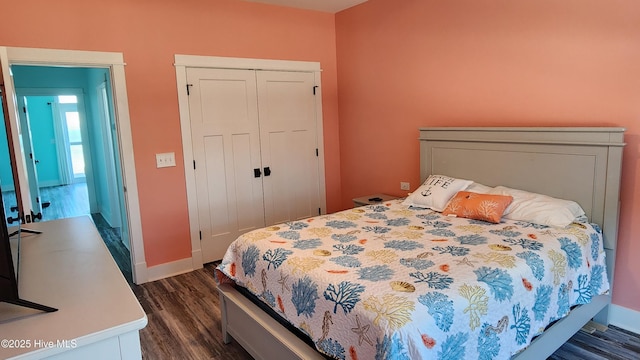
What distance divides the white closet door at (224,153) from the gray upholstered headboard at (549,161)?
6.25 feet

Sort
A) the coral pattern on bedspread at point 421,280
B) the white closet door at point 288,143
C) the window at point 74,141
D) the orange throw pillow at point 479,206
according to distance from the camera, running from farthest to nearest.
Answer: the window at point 74,141
the white closet door at point 288,143
the orange throw pillow at point 479,206
the coral pattern on bedspread at point 421,280

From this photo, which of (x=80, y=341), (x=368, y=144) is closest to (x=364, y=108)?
(x=368, y=144)

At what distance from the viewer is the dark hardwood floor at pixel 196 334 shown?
2.50m

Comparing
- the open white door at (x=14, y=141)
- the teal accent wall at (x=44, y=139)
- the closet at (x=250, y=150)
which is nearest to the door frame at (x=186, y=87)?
the closet at (x=250, y=150)

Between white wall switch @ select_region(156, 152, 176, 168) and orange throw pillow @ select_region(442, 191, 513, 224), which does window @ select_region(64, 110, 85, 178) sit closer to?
white wall switch @ select_region(156, 152, 176, 168)

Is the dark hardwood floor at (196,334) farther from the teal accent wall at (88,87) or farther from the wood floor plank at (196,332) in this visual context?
the teal accent wall at (88,87)

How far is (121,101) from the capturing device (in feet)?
11.3

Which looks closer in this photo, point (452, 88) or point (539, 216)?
point (539, 216)

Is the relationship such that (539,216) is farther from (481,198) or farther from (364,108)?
(364,108)

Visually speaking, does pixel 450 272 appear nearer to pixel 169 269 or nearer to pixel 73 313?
pixel 73 313

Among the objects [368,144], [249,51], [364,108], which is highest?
[249,51]

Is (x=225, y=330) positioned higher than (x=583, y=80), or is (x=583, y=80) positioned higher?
(x=583, y=80)

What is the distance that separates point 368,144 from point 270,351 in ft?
8.97

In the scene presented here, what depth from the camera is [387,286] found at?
70.7 inches
